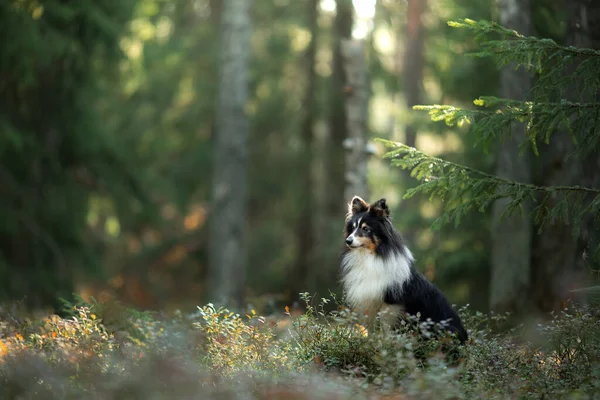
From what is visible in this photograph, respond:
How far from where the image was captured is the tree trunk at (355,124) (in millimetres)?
14219

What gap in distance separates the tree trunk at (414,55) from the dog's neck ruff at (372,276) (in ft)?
51.6

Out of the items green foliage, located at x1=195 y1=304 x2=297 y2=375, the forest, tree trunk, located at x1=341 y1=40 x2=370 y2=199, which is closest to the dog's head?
the forest

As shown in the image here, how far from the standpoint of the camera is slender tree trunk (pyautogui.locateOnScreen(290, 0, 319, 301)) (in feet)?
70.7

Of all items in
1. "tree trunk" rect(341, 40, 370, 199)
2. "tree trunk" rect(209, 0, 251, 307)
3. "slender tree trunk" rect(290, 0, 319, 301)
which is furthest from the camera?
"slender tree trunk" rect(290, 0, 319, 301)

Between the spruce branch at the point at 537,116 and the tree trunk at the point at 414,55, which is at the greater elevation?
the tree trunk at the point at 414,55

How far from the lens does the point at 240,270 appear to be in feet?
50.0

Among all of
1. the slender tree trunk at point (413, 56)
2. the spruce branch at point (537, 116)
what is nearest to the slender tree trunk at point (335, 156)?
the slender tree trunk at point (413, 56)

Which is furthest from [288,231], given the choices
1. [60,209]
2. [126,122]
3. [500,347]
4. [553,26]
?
[500,347]

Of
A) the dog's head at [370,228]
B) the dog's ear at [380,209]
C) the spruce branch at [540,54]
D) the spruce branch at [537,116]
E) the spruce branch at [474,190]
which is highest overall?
the spruce branch at [540,54]

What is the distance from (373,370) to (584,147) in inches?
122

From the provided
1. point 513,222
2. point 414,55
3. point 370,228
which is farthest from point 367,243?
point 414,55

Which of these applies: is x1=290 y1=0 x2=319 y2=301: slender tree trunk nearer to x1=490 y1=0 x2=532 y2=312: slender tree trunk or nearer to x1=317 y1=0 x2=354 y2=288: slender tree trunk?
x1=317 y1=0 x2=354 y2=288: slender tree trunk

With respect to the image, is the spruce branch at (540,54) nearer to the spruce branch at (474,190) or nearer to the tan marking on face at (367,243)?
the spruce branch at (474,190)

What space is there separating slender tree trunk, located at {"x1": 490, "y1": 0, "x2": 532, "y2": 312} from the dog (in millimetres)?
4344
